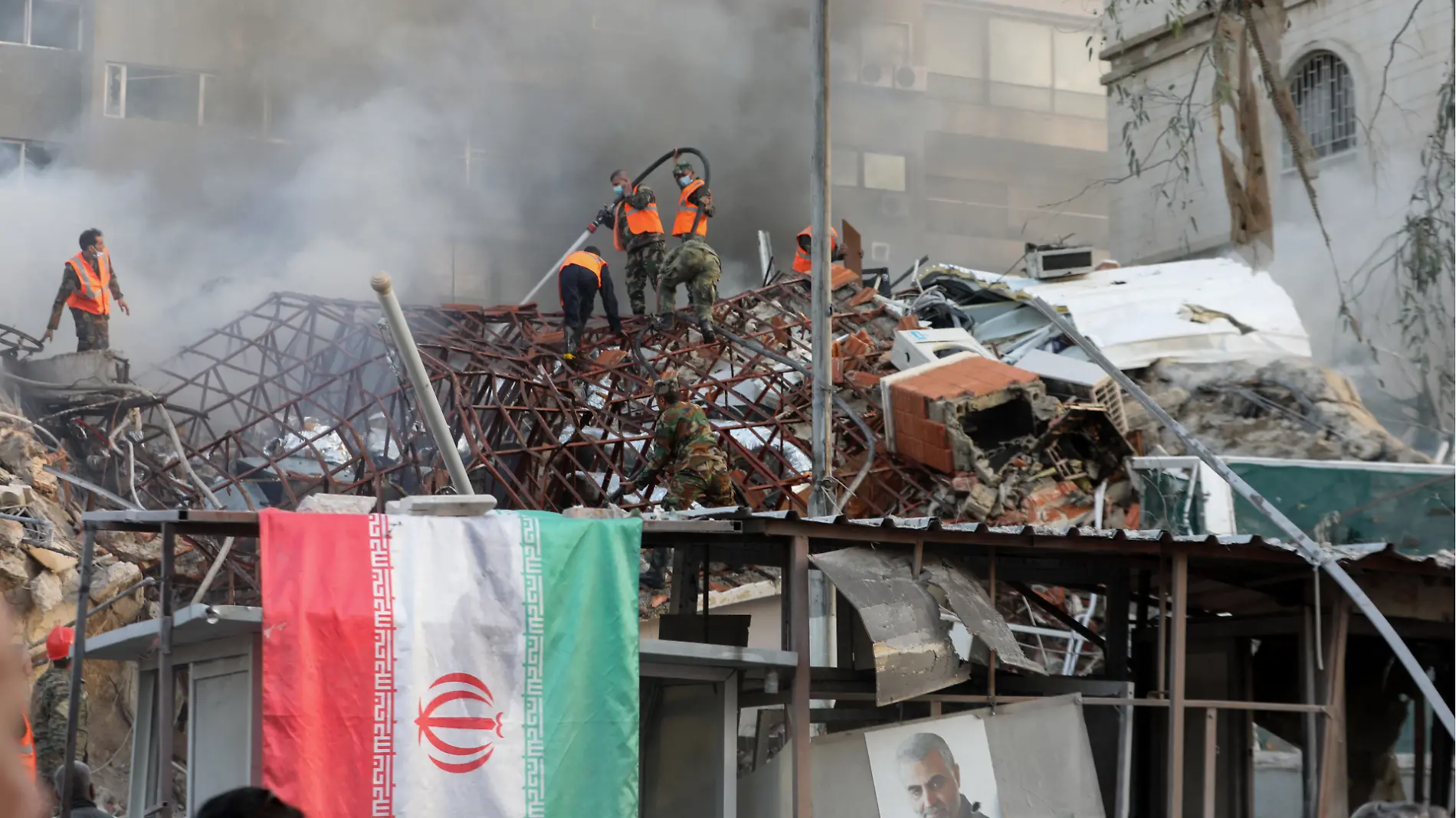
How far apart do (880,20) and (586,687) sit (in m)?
29.7

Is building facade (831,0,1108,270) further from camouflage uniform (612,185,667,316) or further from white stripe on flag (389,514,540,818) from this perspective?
white stripe on flag (389,514,540,818)

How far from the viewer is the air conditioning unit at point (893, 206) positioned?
3625 cm

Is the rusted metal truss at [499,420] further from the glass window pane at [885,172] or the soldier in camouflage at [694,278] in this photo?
the glass window pane at [885,172]

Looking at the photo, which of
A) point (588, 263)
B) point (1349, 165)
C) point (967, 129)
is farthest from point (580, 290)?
point (967, 129)

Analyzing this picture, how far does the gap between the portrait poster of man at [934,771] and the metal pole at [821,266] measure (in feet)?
8.81

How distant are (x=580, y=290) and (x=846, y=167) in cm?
2087

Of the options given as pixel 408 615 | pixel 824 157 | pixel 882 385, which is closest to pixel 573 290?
pixel 882 385

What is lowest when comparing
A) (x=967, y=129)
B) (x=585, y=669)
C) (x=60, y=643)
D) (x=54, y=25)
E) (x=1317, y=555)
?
(x=60, y=643)

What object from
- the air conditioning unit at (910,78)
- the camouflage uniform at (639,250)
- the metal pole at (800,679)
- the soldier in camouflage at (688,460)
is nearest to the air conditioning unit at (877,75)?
the air conditioning unit at (910,78)

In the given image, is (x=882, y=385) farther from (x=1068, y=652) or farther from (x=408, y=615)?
(x=408, y=615)

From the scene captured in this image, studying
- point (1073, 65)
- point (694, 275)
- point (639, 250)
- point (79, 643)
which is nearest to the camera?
point (79, 643)

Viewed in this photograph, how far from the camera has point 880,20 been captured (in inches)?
1409

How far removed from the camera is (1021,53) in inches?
1553

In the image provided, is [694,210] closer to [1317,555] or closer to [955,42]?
[1317,555]
